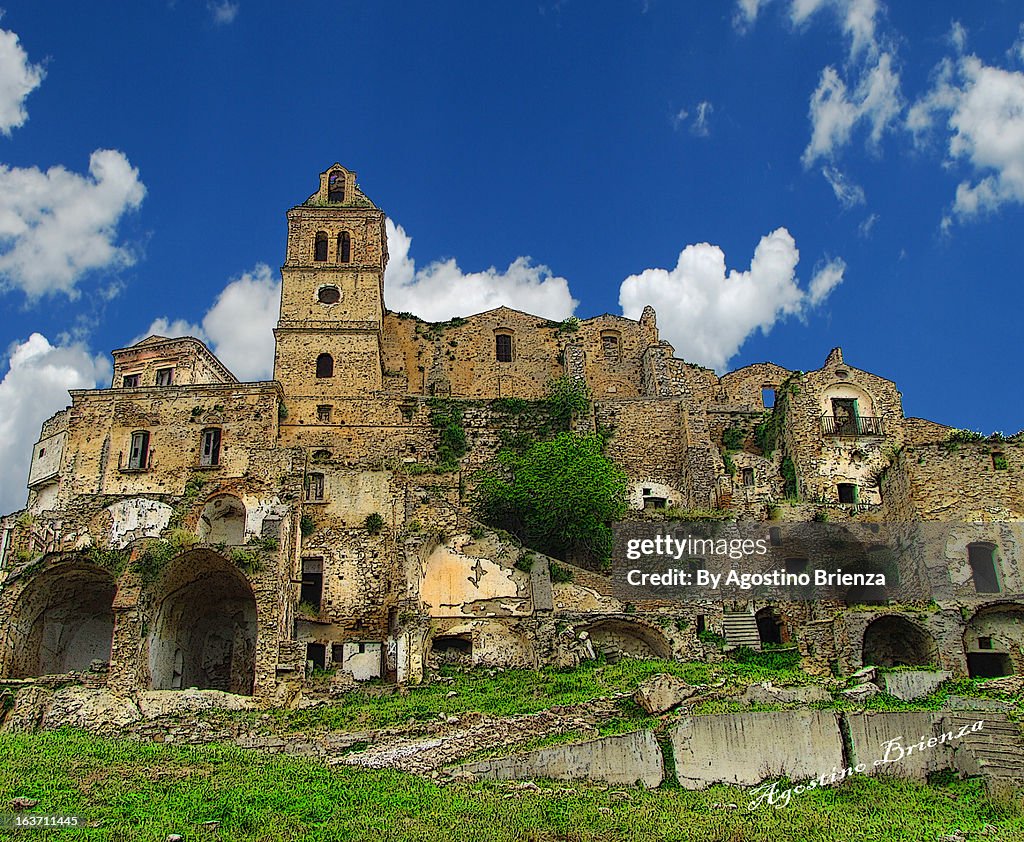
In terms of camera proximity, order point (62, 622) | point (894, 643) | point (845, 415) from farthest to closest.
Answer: point (845, 415) → point (894, 643) → point (62, 622)

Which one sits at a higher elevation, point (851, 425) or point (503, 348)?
point (503, 348)

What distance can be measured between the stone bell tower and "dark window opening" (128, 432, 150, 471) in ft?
21.9

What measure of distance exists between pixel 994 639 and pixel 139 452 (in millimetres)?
33498

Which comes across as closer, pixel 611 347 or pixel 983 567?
pixel 983 567

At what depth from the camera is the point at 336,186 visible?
A: 2064 inches

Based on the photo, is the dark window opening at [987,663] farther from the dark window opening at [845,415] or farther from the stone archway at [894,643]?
the dark window opening at [845,415]

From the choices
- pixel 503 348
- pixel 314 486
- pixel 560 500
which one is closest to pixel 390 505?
pixel 314 486

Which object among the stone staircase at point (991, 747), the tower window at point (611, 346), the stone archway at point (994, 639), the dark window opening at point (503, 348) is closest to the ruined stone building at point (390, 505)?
the stone archway at point (994, 639)

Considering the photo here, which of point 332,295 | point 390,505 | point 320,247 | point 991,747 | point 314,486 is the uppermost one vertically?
point 320,247

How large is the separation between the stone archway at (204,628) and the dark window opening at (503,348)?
2350cm

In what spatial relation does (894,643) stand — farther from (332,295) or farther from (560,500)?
(332,295)

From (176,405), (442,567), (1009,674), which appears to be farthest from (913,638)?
(176,405)

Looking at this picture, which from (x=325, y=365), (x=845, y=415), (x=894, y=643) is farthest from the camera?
(x=325, y=365)

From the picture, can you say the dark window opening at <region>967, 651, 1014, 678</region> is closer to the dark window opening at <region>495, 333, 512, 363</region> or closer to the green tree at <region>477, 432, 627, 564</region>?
the green tree at <region>477, 432, 627, 564</region>
